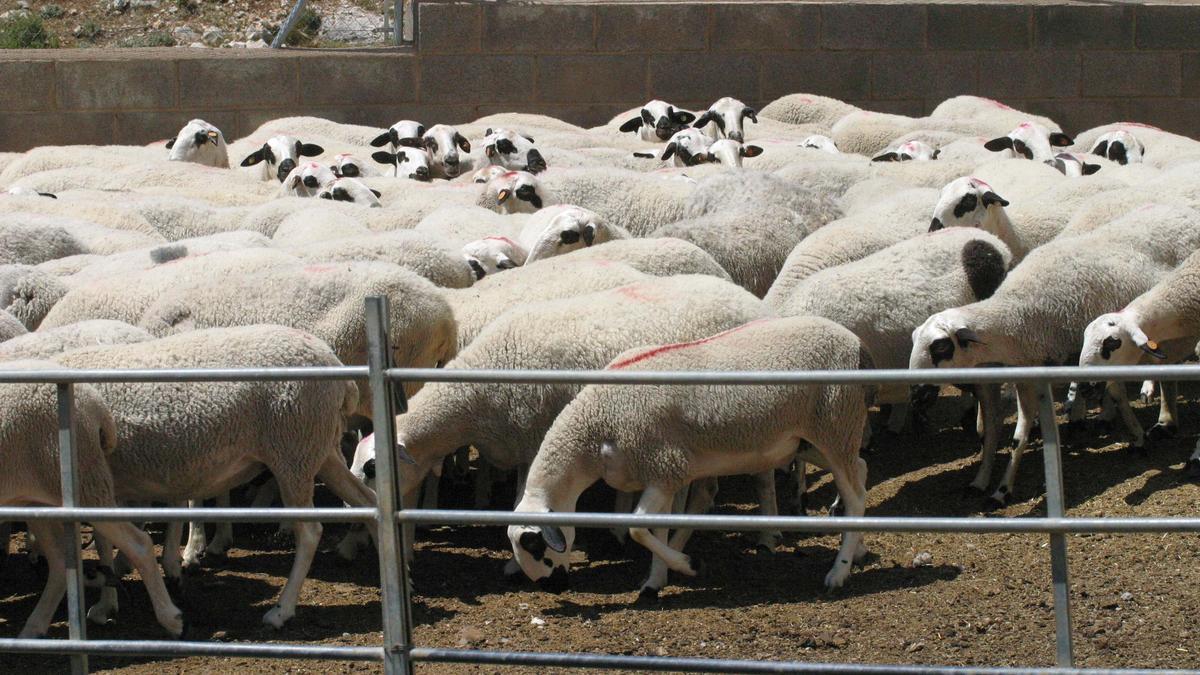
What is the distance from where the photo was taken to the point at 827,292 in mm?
8266

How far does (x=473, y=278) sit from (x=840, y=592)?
3.38 m

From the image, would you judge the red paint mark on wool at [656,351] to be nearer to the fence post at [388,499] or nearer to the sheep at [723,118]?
the fence post at [388,499]

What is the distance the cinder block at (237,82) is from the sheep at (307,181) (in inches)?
139

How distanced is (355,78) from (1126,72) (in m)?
7.59

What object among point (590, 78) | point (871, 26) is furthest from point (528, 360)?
point (871, 26)

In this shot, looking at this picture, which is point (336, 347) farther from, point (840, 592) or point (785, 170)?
point (785, 170)

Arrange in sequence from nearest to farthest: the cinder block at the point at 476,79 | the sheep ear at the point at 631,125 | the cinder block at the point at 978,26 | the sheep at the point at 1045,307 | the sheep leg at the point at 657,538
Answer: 1. the sheep leg at the point at 657,538
2. the sheep at the point at 1045,307
3. the sheep ear at the point at 631,125
4. the cinder block at the point at 476,79
5. the cinder block at the point at 978,26

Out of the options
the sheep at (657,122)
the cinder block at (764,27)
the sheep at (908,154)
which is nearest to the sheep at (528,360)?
the sheep at (908,154)

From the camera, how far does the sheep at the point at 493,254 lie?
30.2ft

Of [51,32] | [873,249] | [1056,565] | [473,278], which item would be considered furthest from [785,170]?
[51,32]

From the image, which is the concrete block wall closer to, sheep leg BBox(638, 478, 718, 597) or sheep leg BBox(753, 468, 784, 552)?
sheep leg BBox(638, 478, 718, 597)

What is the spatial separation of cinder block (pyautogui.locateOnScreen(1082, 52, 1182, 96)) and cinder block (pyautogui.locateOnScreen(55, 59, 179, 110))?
8.90 metres

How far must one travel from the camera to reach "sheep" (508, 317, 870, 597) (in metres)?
6.45

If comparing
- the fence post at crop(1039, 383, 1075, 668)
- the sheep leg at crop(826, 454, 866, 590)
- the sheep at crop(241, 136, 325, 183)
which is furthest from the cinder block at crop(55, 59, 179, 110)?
the fence post at crop(1039, 383, 1075, 668)
